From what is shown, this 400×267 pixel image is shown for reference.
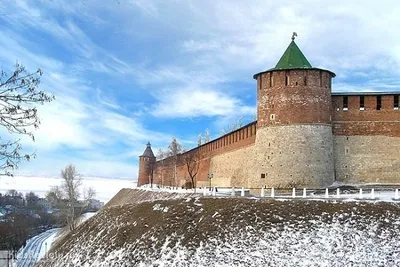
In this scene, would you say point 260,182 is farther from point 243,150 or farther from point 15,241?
point 15,241

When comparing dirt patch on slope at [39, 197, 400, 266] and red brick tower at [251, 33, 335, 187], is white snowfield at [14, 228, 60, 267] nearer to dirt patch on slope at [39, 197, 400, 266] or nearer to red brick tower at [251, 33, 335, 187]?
dirt patch on slope at [39, 197, 400, 266]

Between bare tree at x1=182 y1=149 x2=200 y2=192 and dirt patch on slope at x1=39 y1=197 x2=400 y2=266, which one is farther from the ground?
bare tree at x1=182 y1=149 x2=200 y2=192

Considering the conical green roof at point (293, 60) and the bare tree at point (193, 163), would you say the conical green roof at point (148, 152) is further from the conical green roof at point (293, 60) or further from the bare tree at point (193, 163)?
the conical green roof at point (293, 60)

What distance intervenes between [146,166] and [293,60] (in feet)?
127

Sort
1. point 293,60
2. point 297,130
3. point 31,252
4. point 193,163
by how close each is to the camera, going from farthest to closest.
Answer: point 193,163 → point 31,252 → point 293,60 → point 297,130

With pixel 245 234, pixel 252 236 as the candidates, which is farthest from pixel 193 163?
pixel 252 236

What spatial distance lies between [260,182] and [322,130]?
4246 mm

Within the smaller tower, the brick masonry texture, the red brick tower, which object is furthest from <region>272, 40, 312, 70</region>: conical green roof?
Answer: the smaller tower

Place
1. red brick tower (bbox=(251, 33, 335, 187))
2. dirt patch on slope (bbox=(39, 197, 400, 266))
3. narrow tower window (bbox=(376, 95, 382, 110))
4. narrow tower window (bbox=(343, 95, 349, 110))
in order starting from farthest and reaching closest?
1. narrow tower window (bbox=(343, 95, 349, 110))
2. narrow tower window (bbox=(376, 95, 382, 110))
3. red brick tower (bbox=(251, 33, 335, 187))
4. dirt patch on slope (bbox=(39, 197, 400, 266))

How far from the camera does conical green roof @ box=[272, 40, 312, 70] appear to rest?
26.0 metres

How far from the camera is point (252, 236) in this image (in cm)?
1582

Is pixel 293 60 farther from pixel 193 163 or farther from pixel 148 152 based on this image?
pixel 148 152

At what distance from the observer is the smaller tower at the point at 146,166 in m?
61.8

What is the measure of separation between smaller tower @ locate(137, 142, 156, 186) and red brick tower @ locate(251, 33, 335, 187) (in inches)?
1462
